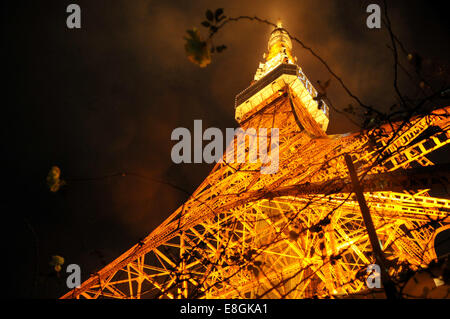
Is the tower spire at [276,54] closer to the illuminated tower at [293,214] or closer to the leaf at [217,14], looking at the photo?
the illuminated tower at [293,214]

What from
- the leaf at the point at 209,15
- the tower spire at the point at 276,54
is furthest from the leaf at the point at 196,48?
the tower spire at the point at 276,54

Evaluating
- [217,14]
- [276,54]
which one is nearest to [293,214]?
[217,14]

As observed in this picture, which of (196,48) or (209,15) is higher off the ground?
(209,15)

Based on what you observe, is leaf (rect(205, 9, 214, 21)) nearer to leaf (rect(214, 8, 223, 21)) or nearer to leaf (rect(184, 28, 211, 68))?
leaf (rect(214, 8, 223, 21))

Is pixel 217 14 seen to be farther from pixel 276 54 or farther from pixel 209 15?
pixel 276 54

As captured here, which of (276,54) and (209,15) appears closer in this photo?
(209,15)
